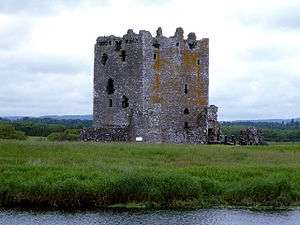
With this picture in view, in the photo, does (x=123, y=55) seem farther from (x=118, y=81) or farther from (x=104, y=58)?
(x=118, y=81)

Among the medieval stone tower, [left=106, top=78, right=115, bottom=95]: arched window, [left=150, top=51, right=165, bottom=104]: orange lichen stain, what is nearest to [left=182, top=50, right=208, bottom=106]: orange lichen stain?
the medieval stone tower

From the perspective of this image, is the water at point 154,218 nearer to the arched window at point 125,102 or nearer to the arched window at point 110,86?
the arched window at point 125,102

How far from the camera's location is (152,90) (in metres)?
67.4

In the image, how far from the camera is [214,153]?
168 ft

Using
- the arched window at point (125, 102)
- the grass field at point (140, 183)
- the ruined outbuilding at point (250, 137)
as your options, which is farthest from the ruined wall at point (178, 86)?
the grass field at point (140, 183)

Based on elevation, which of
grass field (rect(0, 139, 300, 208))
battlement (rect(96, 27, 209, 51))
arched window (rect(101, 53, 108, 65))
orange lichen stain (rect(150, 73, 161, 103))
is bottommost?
→ grass field (rect(0, 139, 300, 208))

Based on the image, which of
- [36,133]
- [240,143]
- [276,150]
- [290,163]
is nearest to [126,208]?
[290,163]

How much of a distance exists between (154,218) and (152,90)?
33.7 m

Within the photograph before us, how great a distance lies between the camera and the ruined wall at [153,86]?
221 ft

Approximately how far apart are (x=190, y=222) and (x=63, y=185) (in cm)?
637

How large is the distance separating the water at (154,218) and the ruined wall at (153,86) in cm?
3176

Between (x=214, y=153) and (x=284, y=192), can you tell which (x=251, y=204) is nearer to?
(x=284, y=192)

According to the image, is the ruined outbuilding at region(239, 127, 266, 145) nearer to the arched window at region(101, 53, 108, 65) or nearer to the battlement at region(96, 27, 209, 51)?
the battlement at region(96, 27, 209, 51)

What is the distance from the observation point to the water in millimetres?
33438
